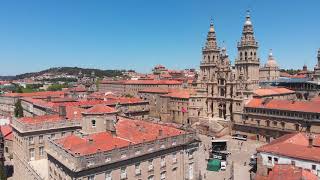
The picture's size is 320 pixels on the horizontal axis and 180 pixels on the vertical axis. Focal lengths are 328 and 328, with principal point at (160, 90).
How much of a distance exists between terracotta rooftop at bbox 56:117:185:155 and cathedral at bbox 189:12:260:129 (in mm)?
47359

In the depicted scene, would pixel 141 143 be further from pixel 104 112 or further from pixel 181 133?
pixel 104 112

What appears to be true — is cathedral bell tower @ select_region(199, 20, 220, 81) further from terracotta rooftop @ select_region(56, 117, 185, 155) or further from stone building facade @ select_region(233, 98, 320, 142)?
terracotta rooftop @ select_region(56, 117, 185, 155)

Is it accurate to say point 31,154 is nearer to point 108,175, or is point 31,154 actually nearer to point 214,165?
point 108,175

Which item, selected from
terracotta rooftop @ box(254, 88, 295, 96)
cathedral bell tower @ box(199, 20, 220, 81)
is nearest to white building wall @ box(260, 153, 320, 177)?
terracotta rooftop @ box(254, 88, 295, 96)

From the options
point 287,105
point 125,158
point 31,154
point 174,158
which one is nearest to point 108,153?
point 125,158

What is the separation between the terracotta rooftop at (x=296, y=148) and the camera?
4534 cm

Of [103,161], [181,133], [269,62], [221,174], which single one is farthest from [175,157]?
[269,62]

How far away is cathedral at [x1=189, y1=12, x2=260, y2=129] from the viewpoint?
93688 millimetres

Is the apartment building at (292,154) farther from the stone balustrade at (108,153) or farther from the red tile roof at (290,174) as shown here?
the stone balustrade at (108,153)

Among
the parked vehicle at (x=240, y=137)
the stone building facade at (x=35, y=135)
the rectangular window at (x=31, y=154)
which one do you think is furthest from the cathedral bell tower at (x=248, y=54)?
the rectangular window at (x=31, y=154)

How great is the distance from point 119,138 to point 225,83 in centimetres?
6019

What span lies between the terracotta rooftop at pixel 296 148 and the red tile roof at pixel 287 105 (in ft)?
65.1

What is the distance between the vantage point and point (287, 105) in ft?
254

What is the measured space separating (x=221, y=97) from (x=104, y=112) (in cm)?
5613
